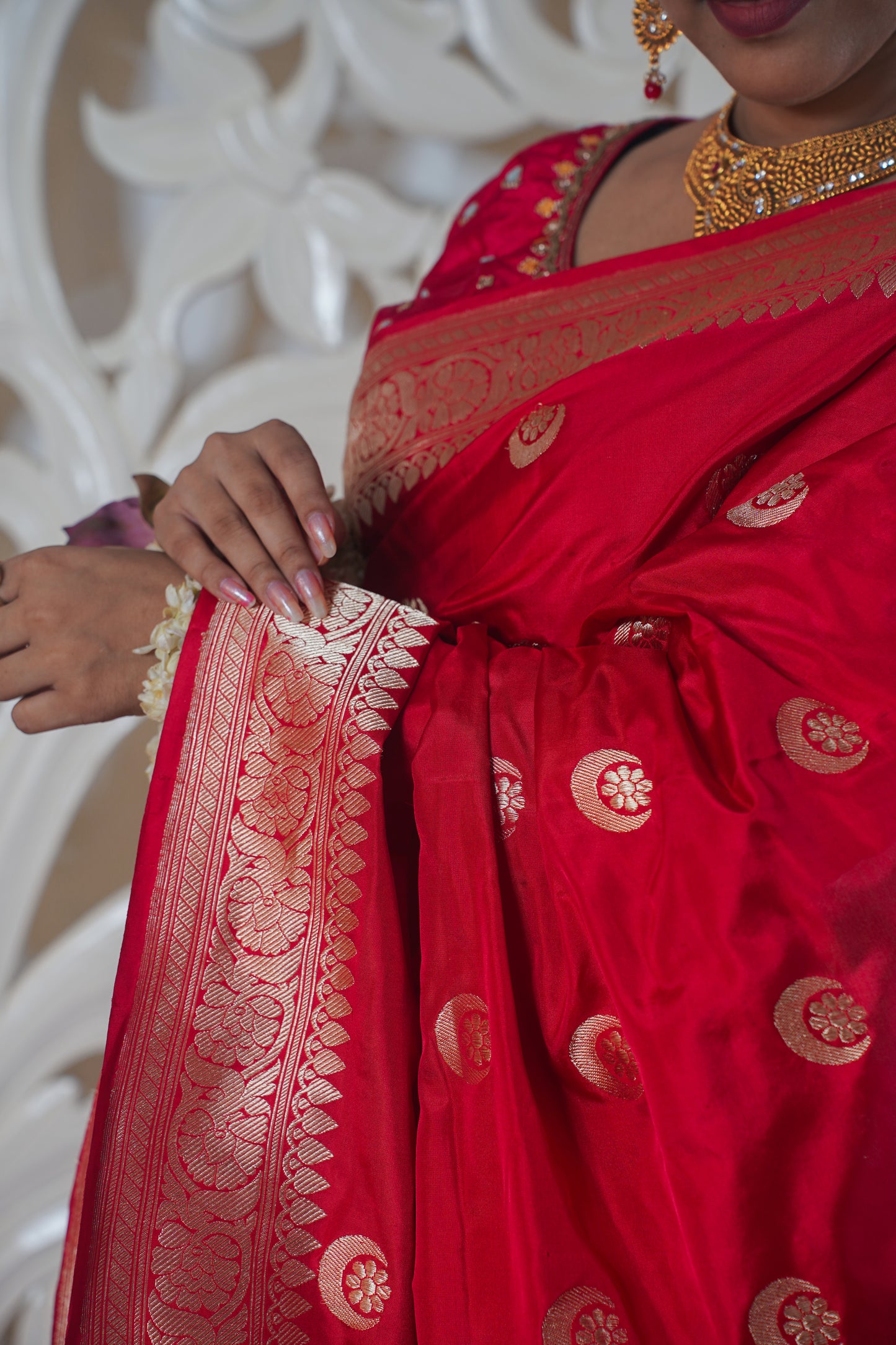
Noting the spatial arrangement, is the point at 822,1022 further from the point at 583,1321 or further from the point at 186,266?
the point at 186,266

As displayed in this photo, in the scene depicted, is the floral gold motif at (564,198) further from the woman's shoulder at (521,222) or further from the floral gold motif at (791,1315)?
the floral gold motif at (791,1315)

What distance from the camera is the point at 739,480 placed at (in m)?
0.53

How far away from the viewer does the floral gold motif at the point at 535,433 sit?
573 millimetres

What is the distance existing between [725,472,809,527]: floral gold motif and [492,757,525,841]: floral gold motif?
0.52ft

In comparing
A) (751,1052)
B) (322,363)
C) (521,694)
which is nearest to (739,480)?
(521,694)

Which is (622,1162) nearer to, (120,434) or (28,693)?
(28,693)

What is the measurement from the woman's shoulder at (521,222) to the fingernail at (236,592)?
26 centimetres

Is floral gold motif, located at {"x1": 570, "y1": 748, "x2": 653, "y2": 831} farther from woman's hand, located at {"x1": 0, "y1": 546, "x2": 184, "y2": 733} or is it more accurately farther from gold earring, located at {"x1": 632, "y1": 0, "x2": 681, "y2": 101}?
gold earring, located at {"x1": 632, "y1": 0, "x2": 681, "y2": 101}

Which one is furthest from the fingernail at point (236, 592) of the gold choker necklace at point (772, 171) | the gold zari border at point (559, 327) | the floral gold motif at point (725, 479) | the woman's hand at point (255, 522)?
the gold choker necklace at point (772, 171)

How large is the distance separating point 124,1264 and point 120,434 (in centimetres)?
95

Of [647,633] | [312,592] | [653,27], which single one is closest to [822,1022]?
[647,633]

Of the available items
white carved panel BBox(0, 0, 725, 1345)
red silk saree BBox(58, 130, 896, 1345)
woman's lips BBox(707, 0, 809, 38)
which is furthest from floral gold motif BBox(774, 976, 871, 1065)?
white carved panel BBox(0, 0, 725, 1345)

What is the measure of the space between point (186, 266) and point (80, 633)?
2.53 ft

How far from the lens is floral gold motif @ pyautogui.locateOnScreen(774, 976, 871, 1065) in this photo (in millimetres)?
419
